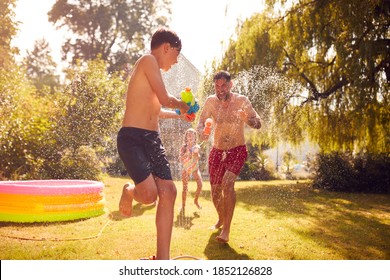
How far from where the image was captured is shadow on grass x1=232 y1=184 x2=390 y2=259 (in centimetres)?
376

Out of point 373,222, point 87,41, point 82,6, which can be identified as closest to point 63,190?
point 373,222

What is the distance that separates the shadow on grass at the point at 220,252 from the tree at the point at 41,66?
35.2 meters

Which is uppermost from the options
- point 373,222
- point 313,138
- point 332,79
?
point 332,79

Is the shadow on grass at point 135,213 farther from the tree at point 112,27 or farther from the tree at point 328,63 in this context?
the tree at point 112,27

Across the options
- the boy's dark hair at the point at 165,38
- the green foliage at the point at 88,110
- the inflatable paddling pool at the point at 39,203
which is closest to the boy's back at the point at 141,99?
the boy's dark hair at the point at 165,38

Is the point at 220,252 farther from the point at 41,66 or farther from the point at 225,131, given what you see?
the point at 41,66

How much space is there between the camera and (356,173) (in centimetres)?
1012

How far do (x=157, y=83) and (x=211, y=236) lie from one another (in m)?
2.10

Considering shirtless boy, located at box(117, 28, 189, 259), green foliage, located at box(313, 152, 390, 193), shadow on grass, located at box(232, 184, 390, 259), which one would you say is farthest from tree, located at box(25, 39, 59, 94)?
shirtless boy, located at box(117, 28, 189, 259)

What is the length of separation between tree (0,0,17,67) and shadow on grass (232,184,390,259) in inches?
260

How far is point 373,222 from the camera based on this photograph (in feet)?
17.8

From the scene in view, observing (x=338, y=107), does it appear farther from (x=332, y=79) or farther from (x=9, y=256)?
(x=9, y=256)
